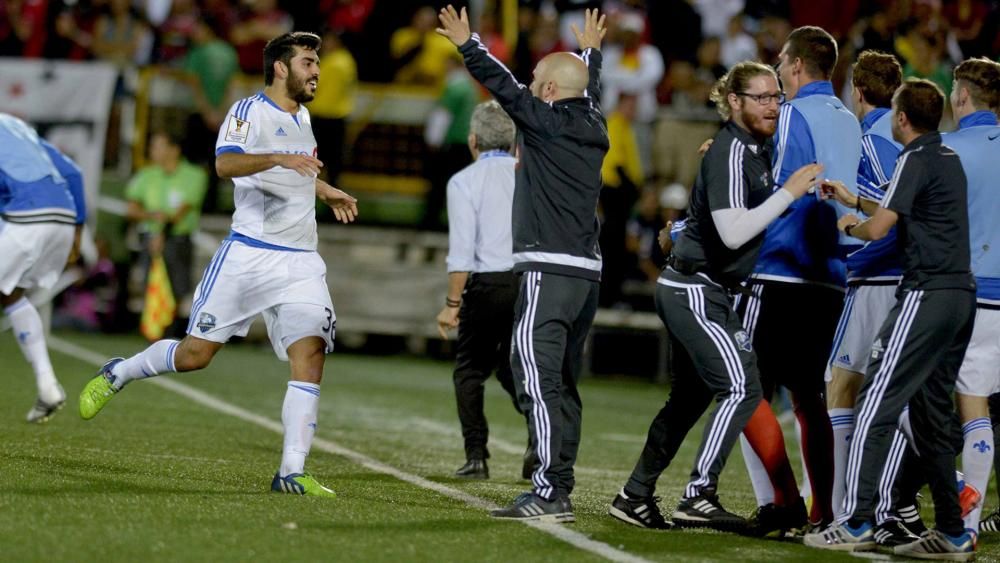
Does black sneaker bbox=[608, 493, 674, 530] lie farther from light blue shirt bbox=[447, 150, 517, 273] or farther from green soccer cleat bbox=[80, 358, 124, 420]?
green soccer cleat bbox=[80, 358, 124, 420]

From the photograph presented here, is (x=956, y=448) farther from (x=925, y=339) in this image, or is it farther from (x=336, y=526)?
(x=336, y=526)

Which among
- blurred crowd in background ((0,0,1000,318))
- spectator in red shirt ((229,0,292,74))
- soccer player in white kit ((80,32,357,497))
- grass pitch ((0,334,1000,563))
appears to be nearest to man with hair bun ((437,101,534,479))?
grass pitch ((0,334,1000,563))

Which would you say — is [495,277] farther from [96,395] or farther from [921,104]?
[921,104]

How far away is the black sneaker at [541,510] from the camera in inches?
268

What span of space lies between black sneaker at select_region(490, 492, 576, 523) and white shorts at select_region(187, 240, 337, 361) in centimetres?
136

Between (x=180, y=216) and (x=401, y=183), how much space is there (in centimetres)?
359

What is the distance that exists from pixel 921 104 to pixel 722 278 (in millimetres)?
1124

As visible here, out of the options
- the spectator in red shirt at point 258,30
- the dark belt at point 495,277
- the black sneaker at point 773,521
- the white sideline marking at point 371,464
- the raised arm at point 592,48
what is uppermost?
the spectator in red shirt at point 258,30

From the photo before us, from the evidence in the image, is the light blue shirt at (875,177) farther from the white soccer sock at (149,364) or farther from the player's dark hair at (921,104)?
the white soccer sock at (149,364)

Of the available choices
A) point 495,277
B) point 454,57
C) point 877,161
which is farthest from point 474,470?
point 454,57

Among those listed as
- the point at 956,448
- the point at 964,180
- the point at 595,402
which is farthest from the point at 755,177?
the point at 595,402

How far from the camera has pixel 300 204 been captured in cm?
759

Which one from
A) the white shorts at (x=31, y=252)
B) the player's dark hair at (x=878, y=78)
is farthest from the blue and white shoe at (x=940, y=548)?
the white shorts at (x=31, y=252)

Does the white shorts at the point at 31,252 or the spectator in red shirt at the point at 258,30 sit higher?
the spectator in red shirt at the point at 258,30
